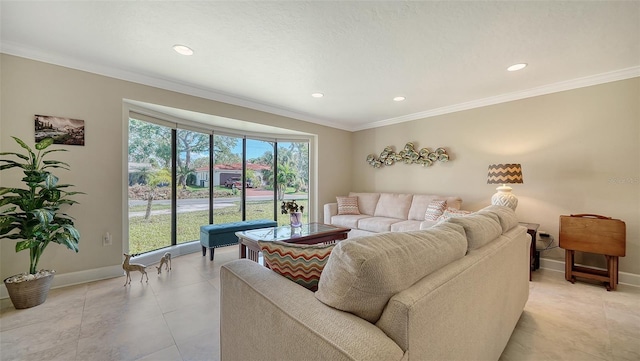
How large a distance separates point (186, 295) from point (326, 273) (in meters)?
2.19

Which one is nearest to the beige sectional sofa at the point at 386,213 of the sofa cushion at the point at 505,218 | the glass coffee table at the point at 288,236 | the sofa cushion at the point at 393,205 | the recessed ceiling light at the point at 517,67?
the sofa cushion at the point at 393,205

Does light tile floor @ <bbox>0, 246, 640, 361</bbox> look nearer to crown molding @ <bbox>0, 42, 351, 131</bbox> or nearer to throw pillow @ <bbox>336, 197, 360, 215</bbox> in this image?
crown molding @ <bbox>0, 42, 351, 131</bbox>

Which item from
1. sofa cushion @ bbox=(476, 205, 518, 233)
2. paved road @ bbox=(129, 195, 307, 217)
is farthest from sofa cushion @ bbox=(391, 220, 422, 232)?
paved road @ bbox=(129, 195, 307, 217)

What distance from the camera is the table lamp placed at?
319 cm

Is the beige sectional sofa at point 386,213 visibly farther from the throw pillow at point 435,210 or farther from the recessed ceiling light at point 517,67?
the recessed ceiling light at point 517,67

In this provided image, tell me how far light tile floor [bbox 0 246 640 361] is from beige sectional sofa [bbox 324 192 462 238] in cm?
157

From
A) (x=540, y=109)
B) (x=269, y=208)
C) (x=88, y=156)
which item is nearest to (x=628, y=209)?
(x=540, y=109)

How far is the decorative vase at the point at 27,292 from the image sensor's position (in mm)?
2142

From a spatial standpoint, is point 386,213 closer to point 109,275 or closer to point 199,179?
point 199,179

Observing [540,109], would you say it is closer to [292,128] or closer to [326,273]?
[292,128]

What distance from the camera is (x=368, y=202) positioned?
494 centimetres

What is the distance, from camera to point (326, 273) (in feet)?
2.97

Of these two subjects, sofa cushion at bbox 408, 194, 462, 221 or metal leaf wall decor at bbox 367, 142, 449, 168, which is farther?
metal leaf wall decor at bbox 367, 142, 449, 168

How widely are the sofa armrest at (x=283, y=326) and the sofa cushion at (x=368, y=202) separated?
380 cm
